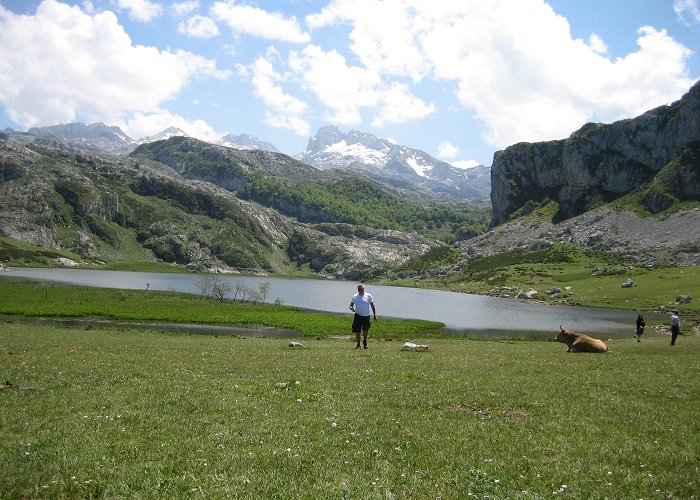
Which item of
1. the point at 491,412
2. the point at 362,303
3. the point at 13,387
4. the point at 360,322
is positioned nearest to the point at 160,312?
the point at 360,322

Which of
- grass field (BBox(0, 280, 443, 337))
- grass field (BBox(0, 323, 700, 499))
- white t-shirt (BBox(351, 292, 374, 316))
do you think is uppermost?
white t-shirt (BBox(351, 292, 374, 316))

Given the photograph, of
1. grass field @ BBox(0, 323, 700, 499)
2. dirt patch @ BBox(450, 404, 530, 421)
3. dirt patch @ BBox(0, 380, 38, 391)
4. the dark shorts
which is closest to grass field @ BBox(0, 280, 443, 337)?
the dark shorts

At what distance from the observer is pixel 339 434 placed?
1254 centimetres

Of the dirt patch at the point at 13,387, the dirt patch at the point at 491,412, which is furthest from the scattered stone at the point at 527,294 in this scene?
the dirt patch at the point at 13,387

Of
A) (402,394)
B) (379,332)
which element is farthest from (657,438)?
(379,332)

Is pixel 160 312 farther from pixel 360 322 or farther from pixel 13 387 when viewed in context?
pixel 13 387

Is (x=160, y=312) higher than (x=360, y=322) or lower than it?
lower

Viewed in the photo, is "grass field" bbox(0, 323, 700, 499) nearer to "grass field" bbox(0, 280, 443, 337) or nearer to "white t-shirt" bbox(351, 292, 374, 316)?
"white t-shirt" bbox(351, 292, 374, 316)

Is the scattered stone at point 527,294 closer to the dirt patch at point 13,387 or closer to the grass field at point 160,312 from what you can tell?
the grass field at point 160,312

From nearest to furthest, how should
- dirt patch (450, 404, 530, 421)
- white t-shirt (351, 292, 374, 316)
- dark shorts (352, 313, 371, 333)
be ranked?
Answer: dirt patch (450, 404, 530, 421), white t-shirt (351, 292, 374, 316), dark shorts (352, 313, 371, 333)

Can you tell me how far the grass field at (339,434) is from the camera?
31.2ft

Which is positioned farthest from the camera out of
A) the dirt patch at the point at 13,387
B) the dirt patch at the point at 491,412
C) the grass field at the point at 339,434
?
the dirt patch at the point at 13,387

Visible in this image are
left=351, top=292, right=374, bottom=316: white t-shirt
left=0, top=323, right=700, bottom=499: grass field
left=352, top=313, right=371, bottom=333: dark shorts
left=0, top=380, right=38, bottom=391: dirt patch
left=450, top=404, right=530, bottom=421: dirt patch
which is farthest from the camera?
left=352, top=313, right=371, bottom=333: dark shorts

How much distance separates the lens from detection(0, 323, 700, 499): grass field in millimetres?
9516
